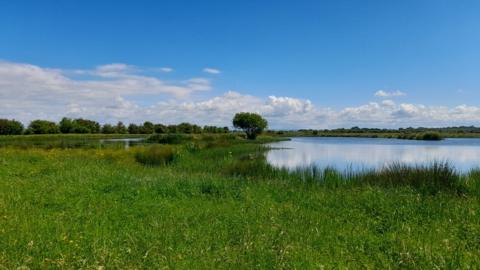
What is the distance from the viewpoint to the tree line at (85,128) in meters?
88.5

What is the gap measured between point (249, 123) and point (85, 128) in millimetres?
52655

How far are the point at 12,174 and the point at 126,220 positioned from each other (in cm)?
823

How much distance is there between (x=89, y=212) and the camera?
7230 millimetres

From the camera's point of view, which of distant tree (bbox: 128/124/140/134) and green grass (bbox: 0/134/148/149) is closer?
green grass (bbox: 0/134/148/149)

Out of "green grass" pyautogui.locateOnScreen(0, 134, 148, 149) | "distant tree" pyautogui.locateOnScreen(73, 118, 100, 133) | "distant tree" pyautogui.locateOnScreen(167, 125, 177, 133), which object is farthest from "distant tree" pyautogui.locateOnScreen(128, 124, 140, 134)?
"green grass" pyautogui.locateOnScreen(0, 134, 148, 149)

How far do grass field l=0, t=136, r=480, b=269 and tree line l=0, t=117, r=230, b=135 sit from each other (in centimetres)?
9094

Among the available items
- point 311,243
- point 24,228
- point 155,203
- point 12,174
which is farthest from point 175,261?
point 12,174

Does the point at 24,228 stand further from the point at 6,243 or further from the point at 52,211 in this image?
the point at 52,211

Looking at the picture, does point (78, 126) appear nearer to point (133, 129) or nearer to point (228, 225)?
point (133, 129)

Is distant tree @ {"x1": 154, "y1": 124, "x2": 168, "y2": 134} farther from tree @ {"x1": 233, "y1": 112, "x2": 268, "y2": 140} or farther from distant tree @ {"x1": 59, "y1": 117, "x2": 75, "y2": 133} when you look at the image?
tree @ {"x1": 233, "y1": 112, "x2": 268, "y2": 140}

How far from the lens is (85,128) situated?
10506cm

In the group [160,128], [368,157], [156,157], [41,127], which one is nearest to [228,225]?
[156,157]

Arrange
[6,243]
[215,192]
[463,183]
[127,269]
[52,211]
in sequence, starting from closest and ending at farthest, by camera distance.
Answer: [127,269] → [6,243] → [52,211] → [215,192] → [463,183]

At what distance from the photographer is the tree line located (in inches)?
3484
